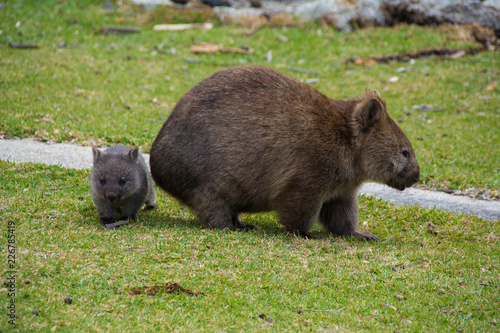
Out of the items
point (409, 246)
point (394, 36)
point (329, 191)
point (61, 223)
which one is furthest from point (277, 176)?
point (394, 36)

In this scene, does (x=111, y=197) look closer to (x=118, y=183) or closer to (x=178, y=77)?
(x=118, y=183)

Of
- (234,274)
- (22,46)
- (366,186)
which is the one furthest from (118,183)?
(22,46)

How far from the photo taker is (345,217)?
288 inches

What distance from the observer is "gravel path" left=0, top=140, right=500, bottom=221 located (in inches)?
339

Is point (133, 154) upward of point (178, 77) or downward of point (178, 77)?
upward

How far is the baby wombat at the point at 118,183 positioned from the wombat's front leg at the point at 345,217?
242cm

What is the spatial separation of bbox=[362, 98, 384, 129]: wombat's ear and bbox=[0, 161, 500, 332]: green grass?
1.51m

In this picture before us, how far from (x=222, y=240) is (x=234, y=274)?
0.88 m

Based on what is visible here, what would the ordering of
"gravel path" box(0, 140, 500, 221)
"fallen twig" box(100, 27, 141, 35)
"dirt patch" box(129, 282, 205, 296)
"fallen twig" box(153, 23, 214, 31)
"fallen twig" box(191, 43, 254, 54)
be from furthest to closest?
1. "fallen twig" box(153, 23, 214, 31)
2. "fallen twig" box(100, 27, 141, 35)
3. "fallen twig" box(191, 43, 254, 54)
4. "gravel path" box(0, 140, 500, 221)
5. "dirt patch" box(129, 282, 205, 296)

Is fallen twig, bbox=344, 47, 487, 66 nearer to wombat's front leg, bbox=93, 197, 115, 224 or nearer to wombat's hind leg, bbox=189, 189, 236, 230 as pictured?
wombat's hind leg, bbox=189, 189, 236, 230

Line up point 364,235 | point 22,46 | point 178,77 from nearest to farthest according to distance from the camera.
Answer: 1. point 364,235
2. point 178,77
3. point 22,46

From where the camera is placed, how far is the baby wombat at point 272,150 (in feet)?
22.3

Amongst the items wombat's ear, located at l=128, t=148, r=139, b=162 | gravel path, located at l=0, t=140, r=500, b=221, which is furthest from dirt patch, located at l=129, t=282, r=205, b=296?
gravel path, located at l=0, t=140, r=500, b=221

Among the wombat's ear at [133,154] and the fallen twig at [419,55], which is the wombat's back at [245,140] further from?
the fallen twig at [419,55]
